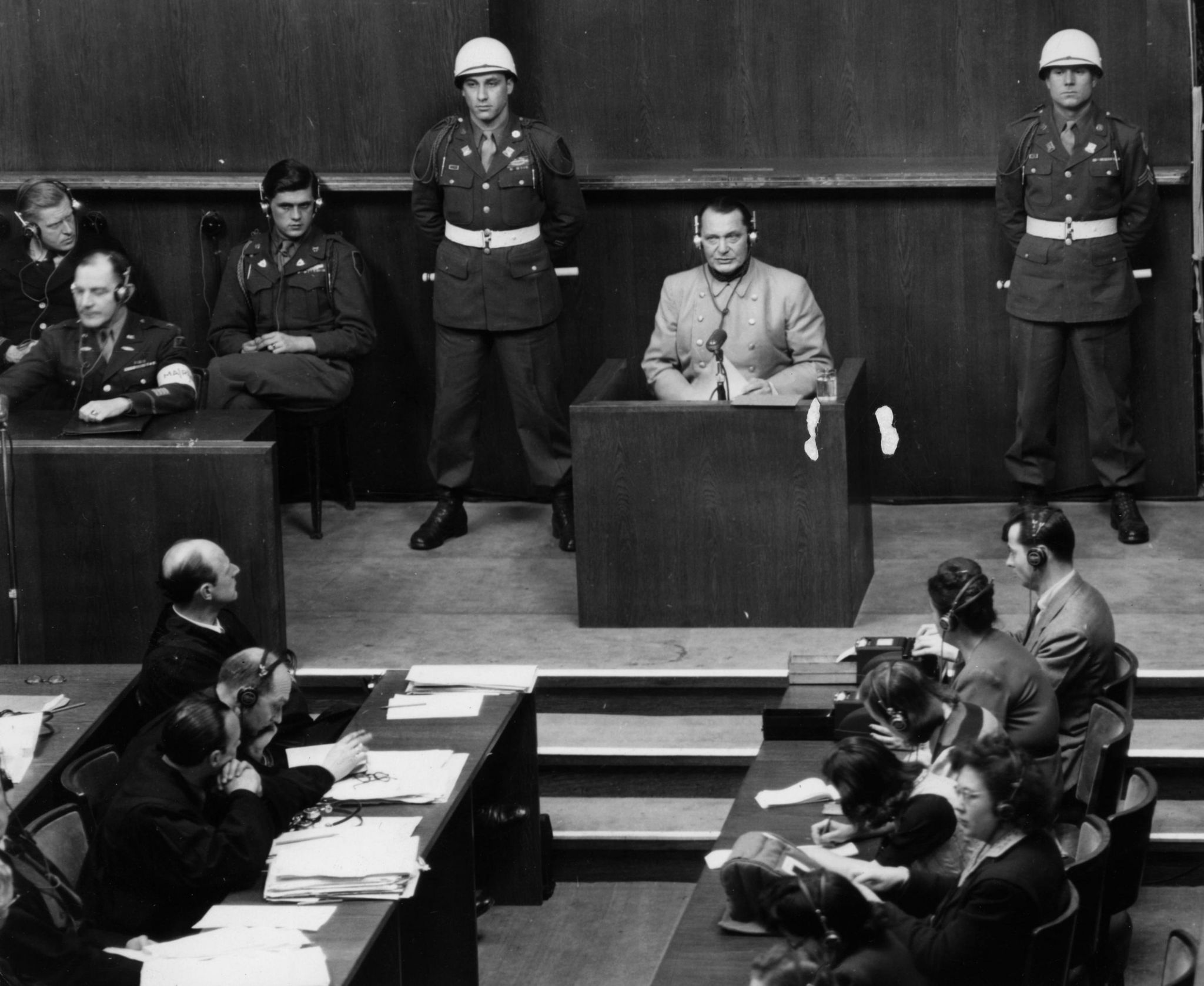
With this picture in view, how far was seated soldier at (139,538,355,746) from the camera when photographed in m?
5.54

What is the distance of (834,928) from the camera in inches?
152

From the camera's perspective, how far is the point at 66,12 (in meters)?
8.01

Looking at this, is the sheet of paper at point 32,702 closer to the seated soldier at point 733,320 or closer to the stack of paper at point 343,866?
the stack of paper at point 343,866

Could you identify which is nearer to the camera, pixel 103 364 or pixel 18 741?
pixel 18 741

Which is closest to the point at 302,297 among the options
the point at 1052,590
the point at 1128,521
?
the point at 1128,521

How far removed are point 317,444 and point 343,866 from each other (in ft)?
10.9

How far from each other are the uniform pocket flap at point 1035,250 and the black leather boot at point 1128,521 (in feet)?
2.76

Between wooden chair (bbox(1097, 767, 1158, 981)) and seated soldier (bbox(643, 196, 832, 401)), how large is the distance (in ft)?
7.81

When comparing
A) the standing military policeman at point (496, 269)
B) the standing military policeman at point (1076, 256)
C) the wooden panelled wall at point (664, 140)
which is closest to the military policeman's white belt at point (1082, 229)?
the standing military policeman at point (1076, 256)

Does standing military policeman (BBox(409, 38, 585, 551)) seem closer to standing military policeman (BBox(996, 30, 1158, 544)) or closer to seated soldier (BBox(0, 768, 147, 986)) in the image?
standing military policeman (BBox(996, 30, 1158, 544))

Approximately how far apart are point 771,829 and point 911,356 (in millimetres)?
3546

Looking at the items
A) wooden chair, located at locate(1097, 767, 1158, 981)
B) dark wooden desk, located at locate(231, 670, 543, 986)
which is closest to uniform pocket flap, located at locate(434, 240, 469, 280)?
dark wooden desk, located at locate(231, 670, 543, 986)

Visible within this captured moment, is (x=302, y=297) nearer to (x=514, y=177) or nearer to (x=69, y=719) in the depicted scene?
(x=514, y=177)

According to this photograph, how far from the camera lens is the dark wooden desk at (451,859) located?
4438 mm
